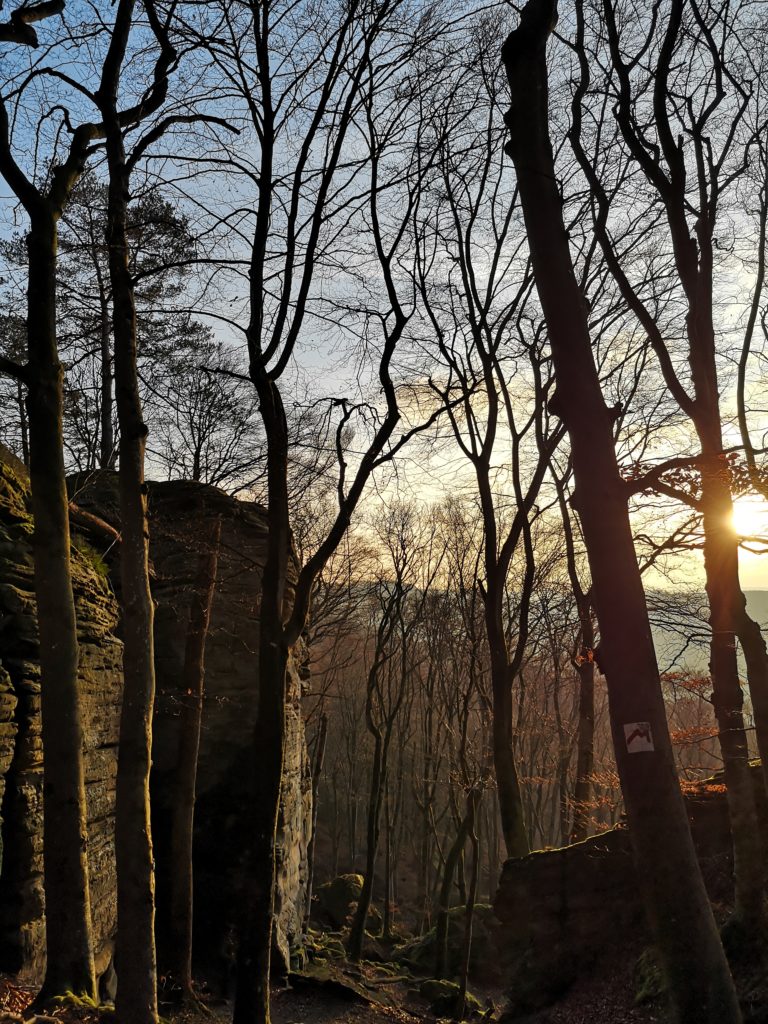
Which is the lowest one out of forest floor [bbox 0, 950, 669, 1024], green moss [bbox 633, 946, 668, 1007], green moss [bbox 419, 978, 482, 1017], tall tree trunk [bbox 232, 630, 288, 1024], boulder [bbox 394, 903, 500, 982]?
boulder [bbox 394, 903, 500, 982]

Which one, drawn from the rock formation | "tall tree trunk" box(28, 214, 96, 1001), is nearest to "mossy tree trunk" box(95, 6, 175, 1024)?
"tall tree trunk" box(28, 214, 96, 1001)

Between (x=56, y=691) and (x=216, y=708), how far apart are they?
7.15 meters

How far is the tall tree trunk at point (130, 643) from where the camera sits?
17.8 feet

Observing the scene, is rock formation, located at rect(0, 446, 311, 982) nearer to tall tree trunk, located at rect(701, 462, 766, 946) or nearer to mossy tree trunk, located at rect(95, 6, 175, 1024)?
mossy tree trunk, located at rect(95, 6, 175, 1024)

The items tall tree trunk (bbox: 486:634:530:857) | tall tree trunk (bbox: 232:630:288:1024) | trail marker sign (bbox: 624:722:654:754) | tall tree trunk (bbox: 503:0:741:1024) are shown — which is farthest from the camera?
tall tree trunk (bbox: 486:634:530:857)

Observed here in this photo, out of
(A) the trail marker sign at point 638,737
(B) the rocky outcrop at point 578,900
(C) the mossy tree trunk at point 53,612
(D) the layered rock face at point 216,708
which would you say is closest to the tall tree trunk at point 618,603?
(A) the trail marker sign at point 638,737

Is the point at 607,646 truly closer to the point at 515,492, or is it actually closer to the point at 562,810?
the point at 515,492

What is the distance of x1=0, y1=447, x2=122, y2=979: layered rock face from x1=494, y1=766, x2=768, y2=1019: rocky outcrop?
4.77m

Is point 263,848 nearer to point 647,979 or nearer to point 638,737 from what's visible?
point 638,737

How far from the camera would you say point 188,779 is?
984 cm

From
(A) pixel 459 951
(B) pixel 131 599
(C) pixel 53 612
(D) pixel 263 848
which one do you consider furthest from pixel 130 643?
(A) pixel 459 951

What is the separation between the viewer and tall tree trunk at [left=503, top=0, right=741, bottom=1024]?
434 cm

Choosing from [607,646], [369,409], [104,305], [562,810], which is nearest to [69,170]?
[104,305]

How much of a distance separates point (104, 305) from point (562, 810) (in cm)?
2210
